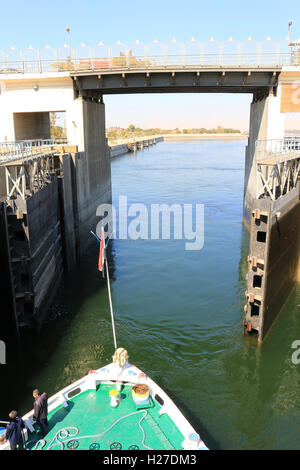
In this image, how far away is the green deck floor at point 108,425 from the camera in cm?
1105

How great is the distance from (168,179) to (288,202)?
54246 mm

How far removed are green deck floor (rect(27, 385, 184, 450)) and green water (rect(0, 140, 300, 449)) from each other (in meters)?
2.76

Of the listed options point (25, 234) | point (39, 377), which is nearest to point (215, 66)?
point (25, 234)

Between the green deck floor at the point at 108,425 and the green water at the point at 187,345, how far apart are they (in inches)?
109

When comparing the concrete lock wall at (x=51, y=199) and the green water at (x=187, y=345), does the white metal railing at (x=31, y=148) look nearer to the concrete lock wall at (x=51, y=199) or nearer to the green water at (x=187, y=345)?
the concrete lock wall at (x=51, y=199)


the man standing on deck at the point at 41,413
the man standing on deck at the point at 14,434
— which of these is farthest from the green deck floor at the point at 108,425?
the man standing on deck at the point at 14,434

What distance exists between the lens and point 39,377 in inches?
670

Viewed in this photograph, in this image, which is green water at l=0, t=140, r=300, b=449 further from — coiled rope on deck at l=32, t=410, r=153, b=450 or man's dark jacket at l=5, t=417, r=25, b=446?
man's dark jacket at l=5, t=417, r=25, b=446

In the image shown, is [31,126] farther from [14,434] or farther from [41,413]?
[14,434]

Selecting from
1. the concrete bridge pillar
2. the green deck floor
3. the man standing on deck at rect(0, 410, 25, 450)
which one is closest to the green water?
the green deck floor

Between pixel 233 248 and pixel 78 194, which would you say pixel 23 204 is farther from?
pixel 233 248

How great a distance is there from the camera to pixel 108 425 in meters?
11.8

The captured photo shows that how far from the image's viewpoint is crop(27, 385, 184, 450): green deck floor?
11.0 meters

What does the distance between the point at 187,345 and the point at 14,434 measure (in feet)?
34.1
